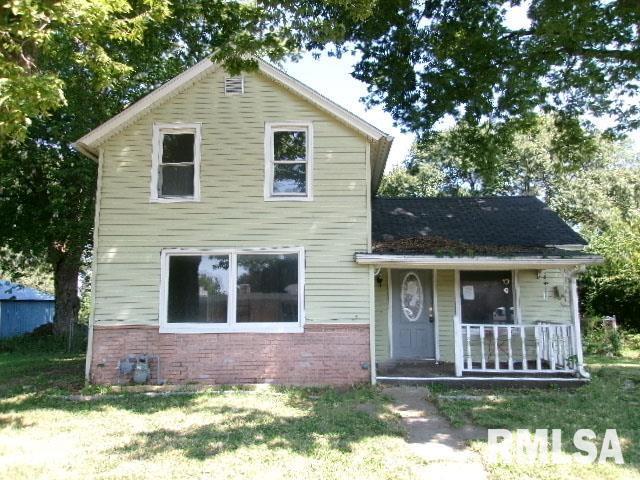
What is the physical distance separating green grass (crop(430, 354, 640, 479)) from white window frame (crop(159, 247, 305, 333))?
3105 millimetres

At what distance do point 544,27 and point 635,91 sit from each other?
13.9ft

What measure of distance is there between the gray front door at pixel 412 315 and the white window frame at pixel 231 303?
9.72ft

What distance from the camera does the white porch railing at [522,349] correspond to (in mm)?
10172

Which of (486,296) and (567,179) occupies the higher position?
(567,179)

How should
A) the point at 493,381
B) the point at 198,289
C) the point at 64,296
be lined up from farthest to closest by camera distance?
the point at 64,296 → the point at 198,289 → the point at 493,381

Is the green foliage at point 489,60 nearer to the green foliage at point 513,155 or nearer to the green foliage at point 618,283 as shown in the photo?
the green foliage at point 513,155

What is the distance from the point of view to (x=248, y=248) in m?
10.3

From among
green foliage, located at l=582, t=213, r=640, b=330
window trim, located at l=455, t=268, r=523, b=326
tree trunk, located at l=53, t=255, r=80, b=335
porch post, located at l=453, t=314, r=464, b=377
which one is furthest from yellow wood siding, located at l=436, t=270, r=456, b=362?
tree trunk, located at l=53, t=255, r=80, b=335

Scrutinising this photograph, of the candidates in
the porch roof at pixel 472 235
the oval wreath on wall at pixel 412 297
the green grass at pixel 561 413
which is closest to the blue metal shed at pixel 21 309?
the porch roof at pixel 472 235

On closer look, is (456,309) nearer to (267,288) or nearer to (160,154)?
(267,288)

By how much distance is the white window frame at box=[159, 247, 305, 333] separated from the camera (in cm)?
1021

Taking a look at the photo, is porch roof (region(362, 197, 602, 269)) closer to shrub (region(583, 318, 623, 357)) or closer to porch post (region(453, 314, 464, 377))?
porch post (region(453, 314, 464, 377))

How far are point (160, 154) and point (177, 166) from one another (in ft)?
1.44

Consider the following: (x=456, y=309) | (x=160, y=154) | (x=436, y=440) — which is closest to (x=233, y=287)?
(x=160, y=154)
